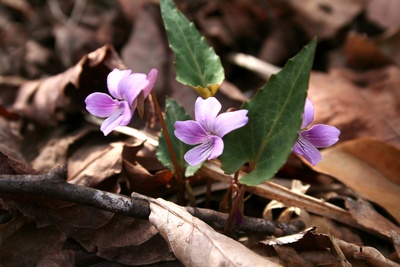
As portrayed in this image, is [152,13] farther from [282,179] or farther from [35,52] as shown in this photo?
[282,179]

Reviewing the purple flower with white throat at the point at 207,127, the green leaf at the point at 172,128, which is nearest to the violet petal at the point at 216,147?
the purple flower with white throat at the point at 207,127

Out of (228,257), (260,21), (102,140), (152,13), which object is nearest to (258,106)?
(228,257)

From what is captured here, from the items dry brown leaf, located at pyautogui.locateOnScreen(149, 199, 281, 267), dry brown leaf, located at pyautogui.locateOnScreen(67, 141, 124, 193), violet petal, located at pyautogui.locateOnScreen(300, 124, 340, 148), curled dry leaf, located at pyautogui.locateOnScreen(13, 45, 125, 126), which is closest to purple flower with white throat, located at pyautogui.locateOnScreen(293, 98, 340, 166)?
violet petal, located at pyautogui.locateOnScreen(300, 124, 340, 148)

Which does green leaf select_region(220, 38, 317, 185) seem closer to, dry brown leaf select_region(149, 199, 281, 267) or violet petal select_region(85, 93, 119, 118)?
dry brown leaf select_region(149, 199, 281, 267)

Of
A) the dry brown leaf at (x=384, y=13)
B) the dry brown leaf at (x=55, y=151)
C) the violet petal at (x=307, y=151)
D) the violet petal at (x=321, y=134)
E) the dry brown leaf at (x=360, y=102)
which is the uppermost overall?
the violet petal at (x=321, y=134)

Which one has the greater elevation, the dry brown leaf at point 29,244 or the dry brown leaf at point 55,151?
the dry brown leaf at point 29,244

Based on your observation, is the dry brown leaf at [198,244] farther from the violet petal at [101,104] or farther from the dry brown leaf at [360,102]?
the dry brown leaf at [360,102]

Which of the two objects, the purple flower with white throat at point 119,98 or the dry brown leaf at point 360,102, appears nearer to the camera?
the purple flower with white throat at point 119,98
